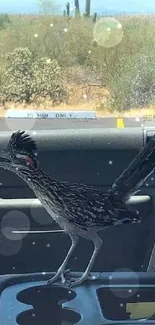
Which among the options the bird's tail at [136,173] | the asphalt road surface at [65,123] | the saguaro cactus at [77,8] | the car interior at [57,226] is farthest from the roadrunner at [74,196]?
the saguaro cactus at [77,8]

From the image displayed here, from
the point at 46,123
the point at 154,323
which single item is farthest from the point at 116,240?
the point at 154,323

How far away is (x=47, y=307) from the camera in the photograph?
1300mm

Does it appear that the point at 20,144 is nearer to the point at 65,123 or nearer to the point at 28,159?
the point at 28,159

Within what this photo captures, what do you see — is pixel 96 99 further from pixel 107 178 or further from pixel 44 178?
pixel 44 178

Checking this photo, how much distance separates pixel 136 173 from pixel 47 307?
360 millimetres

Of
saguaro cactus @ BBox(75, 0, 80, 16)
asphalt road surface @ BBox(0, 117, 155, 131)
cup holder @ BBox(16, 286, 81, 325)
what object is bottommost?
cup holder @ BBox(16, 286, 81, 325)

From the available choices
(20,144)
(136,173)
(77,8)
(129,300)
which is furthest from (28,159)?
A: (77,8)

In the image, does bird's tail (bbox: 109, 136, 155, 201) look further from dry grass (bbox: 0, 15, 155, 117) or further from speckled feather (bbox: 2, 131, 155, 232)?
dry grass (bbox: 0, 15, 155, 117)

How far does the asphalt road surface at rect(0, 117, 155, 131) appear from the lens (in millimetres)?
2248

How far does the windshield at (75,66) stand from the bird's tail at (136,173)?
2.40 feet

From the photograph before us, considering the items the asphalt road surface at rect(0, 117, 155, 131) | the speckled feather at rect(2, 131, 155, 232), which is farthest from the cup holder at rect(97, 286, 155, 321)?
the asphalt road surface at rect(0, 117, 155, 131)

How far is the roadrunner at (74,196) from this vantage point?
4.74ft

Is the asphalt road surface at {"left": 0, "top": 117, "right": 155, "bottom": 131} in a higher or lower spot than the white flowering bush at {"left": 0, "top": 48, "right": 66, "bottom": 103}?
lower

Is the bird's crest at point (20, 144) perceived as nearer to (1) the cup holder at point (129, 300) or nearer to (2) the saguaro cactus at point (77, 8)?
(1) the cup holder at point (129, 300)
